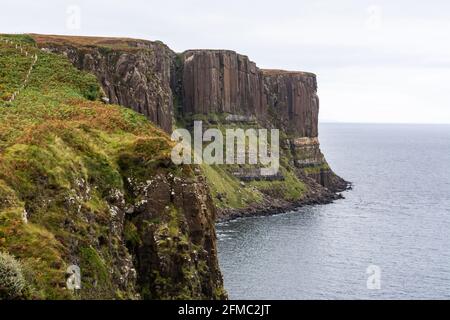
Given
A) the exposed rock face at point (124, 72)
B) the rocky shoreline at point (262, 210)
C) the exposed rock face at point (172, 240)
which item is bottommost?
the rocky shoreline at point (262, 210)

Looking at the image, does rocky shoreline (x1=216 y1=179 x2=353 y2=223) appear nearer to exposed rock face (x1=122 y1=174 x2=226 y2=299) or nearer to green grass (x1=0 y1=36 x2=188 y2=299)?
green grass (x1=0 y1=36 x2=188 y2=299)

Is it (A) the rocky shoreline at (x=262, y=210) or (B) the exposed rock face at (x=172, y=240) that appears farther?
(A) the rocky shoreline at (x=262, y=210)

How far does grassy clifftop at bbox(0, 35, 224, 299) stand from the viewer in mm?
31625

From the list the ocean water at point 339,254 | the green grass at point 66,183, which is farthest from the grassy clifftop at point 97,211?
the ocean water at point 339,254

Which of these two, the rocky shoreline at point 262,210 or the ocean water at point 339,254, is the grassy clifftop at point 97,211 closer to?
the ocean water at point 339,254

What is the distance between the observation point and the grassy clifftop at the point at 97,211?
3162 centimetres

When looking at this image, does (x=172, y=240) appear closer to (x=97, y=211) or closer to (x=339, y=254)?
(x=97, y=211)

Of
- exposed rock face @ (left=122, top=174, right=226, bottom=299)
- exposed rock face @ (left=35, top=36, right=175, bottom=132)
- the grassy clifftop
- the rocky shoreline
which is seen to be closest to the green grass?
the grassy clifftop

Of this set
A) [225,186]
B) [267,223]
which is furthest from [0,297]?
[225,186]

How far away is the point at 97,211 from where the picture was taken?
3828cm

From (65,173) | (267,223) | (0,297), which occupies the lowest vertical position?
(267,223)

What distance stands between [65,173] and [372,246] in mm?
100021
